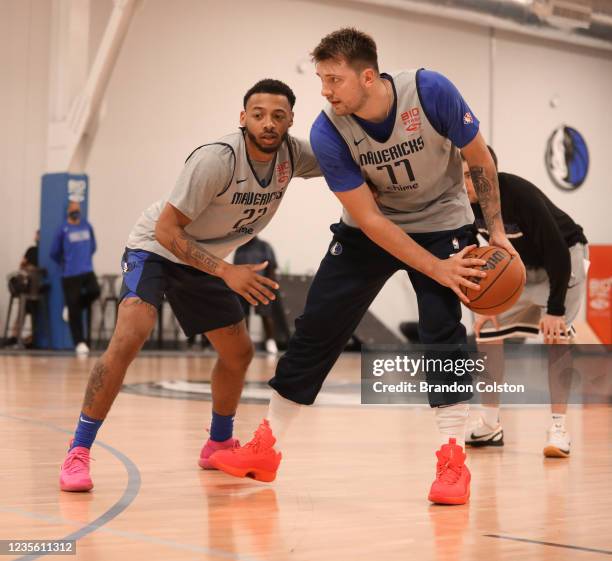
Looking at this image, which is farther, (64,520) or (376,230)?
(376,230)

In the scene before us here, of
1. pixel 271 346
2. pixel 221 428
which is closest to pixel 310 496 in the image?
pixel 221 428

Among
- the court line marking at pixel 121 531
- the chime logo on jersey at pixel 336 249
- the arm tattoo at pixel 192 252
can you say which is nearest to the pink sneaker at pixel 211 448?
the court line marking at pixel 121 531

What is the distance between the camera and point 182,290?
4.70 m

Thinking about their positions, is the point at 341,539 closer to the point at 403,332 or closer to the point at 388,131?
the point at 388,131

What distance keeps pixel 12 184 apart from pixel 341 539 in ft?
45.2

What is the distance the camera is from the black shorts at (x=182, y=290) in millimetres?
4527

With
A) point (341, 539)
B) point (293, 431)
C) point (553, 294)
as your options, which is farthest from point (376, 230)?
point (293, 431)

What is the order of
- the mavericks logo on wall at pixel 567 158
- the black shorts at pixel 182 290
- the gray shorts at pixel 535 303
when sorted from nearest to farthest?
1. the black shorts at pixel 182 290
2. the gray shorts at pixel 535 303
3. the mavericks logo on wall at pixel 567 158

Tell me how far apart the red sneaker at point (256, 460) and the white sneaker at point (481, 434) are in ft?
6.08

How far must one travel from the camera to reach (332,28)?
18156 mm

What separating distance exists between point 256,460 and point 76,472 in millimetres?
723

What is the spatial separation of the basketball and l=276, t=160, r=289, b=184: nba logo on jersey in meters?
0.94

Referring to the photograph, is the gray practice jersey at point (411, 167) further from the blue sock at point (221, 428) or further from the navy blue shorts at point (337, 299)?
the blue sock at point (221, 428)

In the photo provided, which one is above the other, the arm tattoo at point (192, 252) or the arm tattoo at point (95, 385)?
the arm tattoo at point (192, 252)
